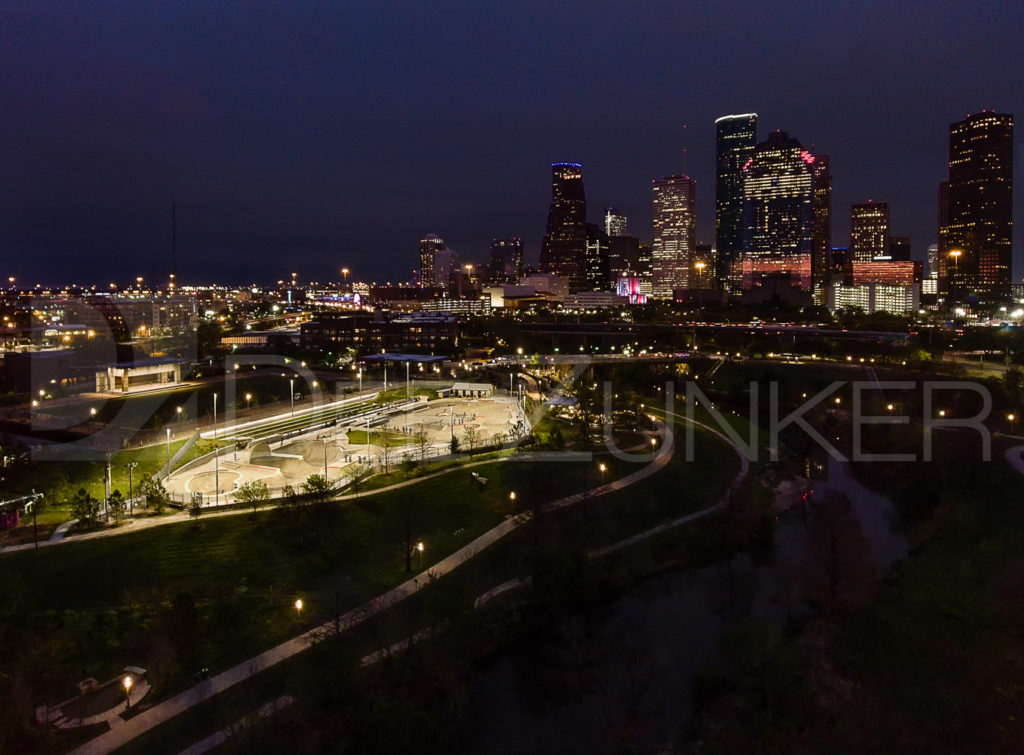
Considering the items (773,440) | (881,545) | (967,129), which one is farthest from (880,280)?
(881,545)

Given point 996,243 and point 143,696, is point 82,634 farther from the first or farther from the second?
point 996,243

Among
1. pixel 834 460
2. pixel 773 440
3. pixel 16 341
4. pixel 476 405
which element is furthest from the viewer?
pixel 16 341

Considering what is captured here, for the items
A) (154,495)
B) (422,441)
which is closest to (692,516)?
(422,441)

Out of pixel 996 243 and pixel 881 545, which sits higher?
pixel 996 243

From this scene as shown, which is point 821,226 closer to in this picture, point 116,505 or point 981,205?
point 981,205

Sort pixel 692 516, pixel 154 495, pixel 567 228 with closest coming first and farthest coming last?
1. pixel 154 495
2. pixel 692 516
3. pixel 567 228

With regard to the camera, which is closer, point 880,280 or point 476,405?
point 476,405
